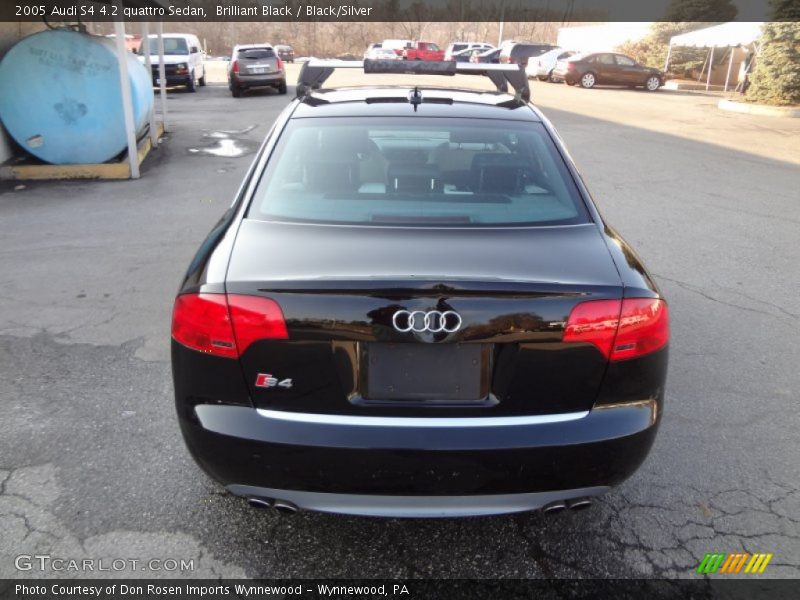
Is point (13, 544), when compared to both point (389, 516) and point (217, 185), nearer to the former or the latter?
point (389, 516)

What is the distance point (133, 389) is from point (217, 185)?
5793 millimetres

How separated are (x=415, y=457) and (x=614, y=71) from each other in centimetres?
2788

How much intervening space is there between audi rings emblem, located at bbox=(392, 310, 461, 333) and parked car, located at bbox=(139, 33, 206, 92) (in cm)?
2113

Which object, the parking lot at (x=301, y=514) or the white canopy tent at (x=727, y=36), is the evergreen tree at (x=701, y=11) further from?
the parking lot at (x=301, y=514)

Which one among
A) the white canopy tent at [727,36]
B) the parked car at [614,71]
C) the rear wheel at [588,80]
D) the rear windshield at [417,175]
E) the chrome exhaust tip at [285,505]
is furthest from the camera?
A: the rear wheel at [588,80]

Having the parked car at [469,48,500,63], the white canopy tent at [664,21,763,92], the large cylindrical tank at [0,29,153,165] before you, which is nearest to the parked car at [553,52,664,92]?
the white canopy tent at [664,21,763,92]

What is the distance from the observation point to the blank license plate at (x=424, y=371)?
2104 mm

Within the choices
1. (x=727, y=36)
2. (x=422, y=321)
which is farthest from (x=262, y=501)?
(x=727, y=36)

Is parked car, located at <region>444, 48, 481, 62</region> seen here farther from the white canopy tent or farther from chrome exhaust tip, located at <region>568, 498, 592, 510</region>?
chrome exhaust tip, located at <region>568, 498, 592, 510</region>

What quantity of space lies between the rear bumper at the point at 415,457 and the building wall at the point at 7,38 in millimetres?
9062

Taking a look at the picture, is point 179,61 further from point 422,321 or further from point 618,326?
Answer: point 618,326

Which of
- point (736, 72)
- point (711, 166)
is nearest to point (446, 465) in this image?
point (711, 166)

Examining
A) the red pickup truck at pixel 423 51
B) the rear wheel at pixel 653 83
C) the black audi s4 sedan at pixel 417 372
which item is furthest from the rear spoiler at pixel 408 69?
the red pickup truck at pixel 423 51

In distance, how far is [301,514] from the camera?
279 cm
